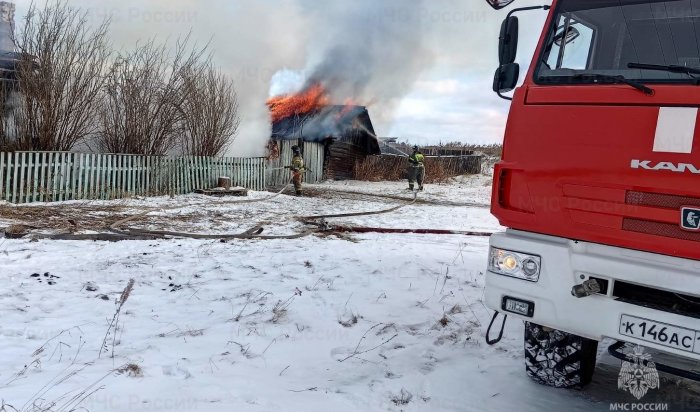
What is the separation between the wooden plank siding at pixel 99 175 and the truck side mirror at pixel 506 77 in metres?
10.8

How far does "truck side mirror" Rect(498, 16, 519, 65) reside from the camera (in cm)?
343

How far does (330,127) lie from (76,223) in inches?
639

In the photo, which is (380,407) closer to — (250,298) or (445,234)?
(250,298)

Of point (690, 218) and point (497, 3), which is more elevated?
point (497, 3)

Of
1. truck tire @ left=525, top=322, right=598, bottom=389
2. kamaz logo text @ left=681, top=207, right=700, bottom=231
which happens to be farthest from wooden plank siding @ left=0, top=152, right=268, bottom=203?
kamaz logo text @ left=681, top=207, right=700, bottom=231

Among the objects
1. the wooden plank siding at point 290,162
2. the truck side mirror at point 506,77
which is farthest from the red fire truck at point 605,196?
the wooden plank siding at point 290,162

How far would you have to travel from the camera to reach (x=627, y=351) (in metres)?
3.14

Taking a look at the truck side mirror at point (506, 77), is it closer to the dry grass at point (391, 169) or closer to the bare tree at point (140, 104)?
the bare tree at point (140, 104)

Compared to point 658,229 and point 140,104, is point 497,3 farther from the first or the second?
point 140,104

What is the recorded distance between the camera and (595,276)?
254 centimetres

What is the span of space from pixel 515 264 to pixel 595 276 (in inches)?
16.6

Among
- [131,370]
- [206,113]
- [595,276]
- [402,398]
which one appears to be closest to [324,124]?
[206,113]

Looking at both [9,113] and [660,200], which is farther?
[9,113]

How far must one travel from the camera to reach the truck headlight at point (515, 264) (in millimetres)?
2713
